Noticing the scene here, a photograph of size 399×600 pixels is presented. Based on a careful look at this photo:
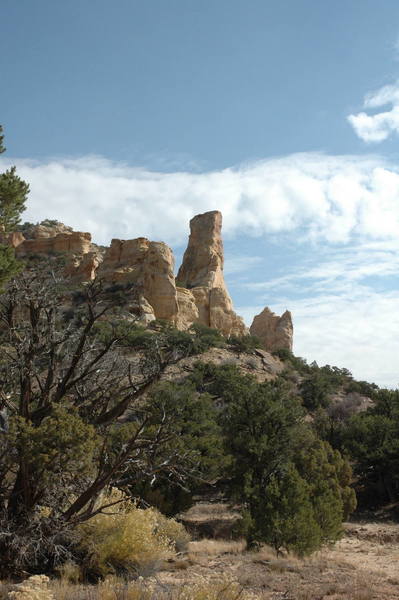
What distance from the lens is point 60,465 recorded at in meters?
7.89

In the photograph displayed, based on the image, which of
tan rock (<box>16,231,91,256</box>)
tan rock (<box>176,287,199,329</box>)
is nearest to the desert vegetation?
tan rock (<box>176,287,199,329</box>)

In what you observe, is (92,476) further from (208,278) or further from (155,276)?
(208,278)

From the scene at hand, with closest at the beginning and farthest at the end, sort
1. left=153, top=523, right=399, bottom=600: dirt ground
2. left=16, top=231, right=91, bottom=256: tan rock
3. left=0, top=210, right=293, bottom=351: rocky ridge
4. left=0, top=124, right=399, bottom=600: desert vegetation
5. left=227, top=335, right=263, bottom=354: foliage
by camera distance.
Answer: left=0, top=124, right=399, bottom=600: desert vegetation
left=153, top=523, right=399, bottom=600: dirt ground
left=0, top=210, right=293, bottom=351: rocky ridge
left=227, top=335, right=263, bottom=354: foliage
left=16, top=231, right=91, bottom=256: tan rock

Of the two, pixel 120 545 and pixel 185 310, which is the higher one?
pixel 185 310

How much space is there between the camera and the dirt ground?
8398 mm

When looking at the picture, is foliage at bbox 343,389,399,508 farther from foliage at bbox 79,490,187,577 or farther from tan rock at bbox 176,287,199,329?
tan rock at bbox 176,287,199,329

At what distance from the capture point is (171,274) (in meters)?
46.9

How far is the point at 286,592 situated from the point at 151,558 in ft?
7.56

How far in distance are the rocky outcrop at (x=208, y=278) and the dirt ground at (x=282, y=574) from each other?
3529 cm

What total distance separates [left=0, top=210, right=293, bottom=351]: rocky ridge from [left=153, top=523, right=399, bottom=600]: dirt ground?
89.1ft

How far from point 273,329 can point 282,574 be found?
50448mm

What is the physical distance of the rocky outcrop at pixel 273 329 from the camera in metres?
58.2

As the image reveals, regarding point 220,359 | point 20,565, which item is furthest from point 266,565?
point 220,359

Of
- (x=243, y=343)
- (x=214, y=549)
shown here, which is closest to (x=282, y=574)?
(x=214, y=549)
